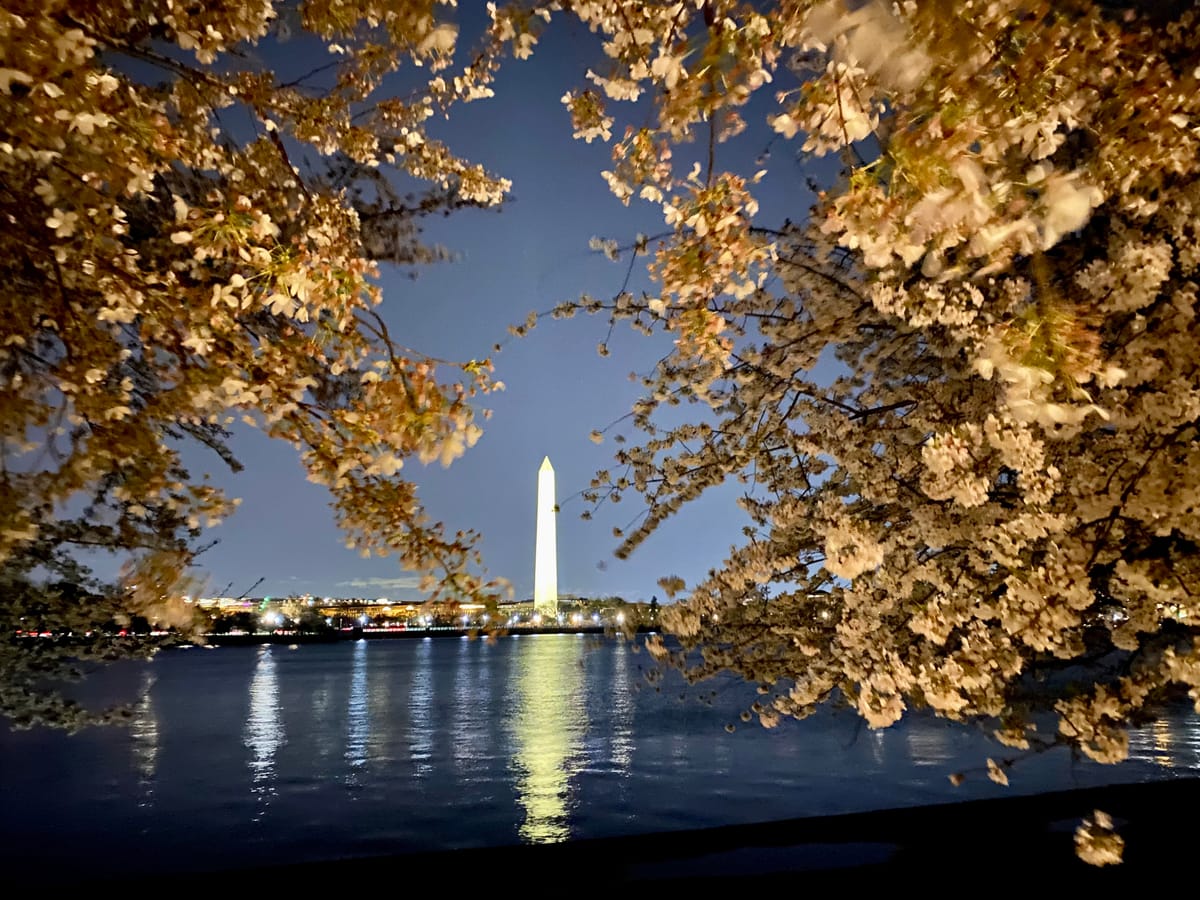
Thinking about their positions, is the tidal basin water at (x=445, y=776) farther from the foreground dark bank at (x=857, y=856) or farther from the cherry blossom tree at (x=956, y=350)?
the cherry blossom tree at (x=956, y=350)

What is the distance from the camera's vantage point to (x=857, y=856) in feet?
42.5

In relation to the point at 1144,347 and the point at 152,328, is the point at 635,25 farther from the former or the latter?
the point at 1144,347

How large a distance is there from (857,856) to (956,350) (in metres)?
11.0

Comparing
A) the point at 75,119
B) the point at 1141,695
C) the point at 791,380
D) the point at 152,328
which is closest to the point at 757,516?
the point at 791,380

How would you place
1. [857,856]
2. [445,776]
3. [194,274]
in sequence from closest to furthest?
[194,274], [857,856], [445,776]

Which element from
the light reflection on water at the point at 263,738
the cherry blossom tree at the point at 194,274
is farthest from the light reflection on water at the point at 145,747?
the cherry blossom tree at the point at 194,274

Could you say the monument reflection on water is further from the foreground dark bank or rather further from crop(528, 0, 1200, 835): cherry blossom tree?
crop(528, 0, 1200, 835): cherry blossom tree

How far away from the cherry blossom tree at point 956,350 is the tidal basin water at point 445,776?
3064 millimetres

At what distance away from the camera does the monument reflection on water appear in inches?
706

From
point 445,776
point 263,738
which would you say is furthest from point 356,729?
point 445,776

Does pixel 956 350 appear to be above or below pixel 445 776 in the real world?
above

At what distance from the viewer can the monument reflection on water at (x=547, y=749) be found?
17.9 meters

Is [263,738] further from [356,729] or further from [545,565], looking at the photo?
[545,565]

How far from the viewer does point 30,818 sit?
1991 cm
